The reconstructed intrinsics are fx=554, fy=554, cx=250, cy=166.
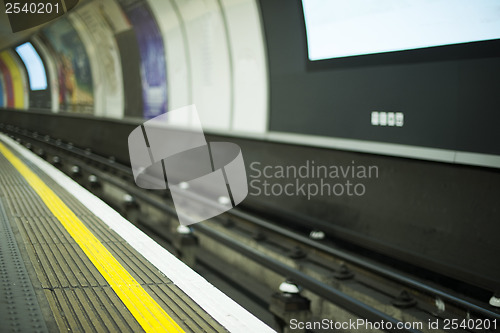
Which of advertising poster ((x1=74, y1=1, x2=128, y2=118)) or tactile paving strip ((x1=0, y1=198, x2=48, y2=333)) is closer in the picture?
tactile paving strip ((x1=0, y1=198, x2=48, y2=333))

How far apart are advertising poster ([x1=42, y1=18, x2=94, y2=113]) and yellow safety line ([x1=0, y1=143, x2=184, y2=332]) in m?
11.8

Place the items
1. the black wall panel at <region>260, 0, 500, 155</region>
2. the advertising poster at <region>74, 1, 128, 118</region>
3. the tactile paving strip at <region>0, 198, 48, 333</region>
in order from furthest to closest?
the advertising poster at <region>74, 1, 128, 118</region> → the black wall panel at <region>260, 0, 500, 155</region> → the tactile paving strip at <region>0, 198, 48, 333</region>

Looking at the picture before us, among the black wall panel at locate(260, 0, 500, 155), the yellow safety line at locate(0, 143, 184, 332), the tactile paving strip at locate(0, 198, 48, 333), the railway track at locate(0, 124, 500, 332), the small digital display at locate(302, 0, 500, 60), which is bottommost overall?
the railway track at locate(0, 124, 500, 332)

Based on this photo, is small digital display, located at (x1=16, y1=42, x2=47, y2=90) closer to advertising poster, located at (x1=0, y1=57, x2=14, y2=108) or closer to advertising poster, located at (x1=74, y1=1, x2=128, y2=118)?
advertising poster, located at (x1=0, y1=57, x2=14, y2=108)

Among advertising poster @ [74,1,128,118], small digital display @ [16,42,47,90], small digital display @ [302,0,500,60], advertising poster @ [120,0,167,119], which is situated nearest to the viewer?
small digital display @ [302,0,500,60]

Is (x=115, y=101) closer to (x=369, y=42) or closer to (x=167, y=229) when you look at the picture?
(x=167, y=229)

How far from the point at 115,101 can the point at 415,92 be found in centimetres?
1048

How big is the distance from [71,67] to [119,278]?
53.9 feet

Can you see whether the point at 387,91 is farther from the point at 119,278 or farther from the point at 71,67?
the point at 71,67

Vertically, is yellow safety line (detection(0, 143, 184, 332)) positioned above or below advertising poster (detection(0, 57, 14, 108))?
below

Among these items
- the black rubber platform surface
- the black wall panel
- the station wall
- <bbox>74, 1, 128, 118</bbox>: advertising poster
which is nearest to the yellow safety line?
the black rubber platform surface

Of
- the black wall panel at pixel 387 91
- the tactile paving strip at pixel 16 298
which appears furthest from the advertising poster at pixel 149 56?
the tactile paving strip at pixel 16 298

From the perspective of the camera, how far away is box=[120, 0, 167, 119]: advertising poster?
11.0m

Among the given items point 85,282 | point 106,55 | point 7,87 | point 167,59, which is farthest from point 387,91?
point 7,87
